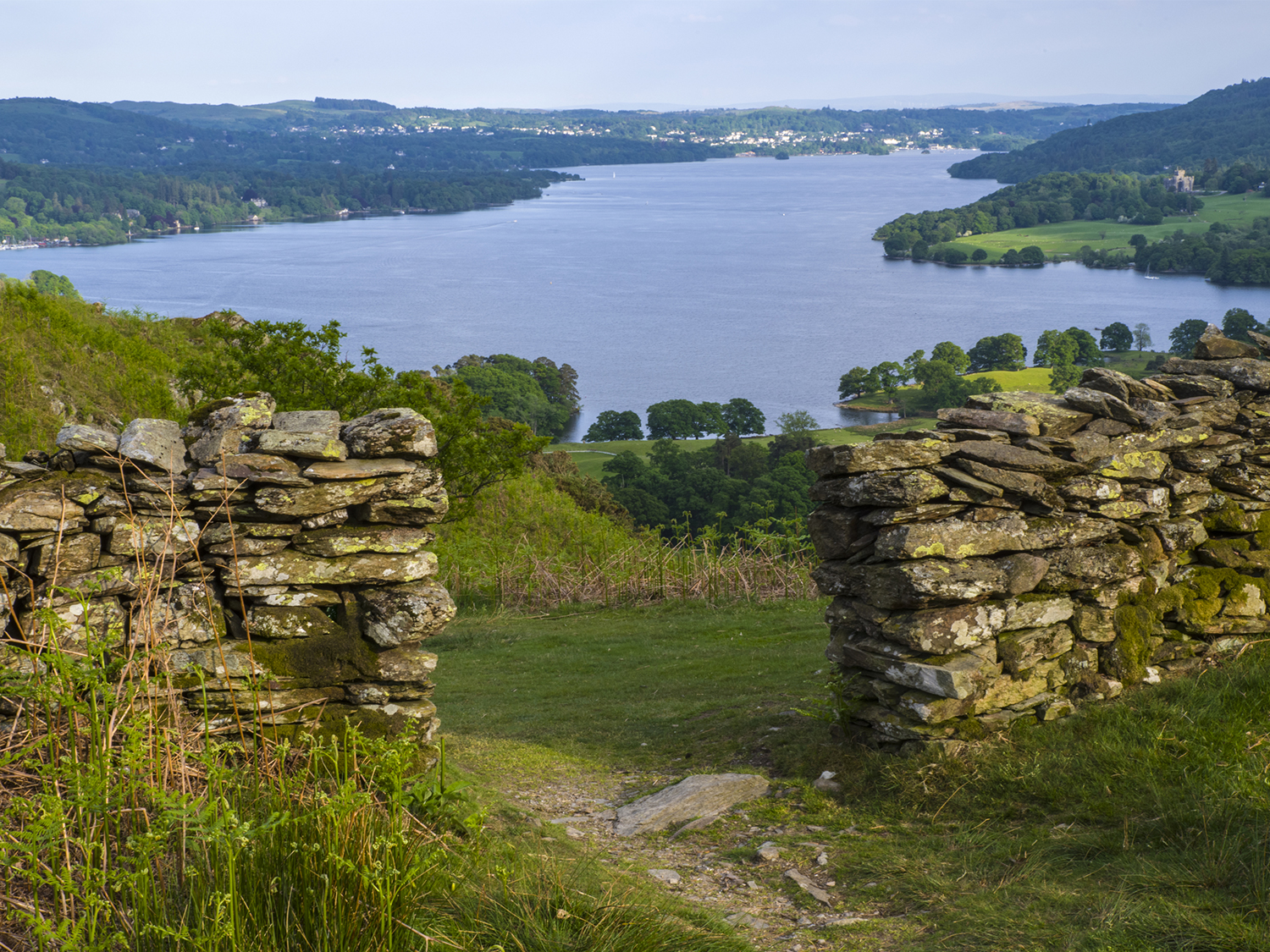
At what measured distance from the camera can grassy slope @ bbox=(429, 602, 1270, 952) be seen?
453 cm

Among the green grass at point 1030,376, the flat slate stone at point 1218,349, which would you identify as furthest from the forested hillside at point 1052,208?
the flat slate stone at point 1218,349

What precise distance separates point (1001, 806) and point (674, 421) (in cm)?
6389

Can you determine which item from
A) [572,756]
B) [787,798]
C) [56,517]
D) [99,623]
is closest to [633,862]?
[787,798]

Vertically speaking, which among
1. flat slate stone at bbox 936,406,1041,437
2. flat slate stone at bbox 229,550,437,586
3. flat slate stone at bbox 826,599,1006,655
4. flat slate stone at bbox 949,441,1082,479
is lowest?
flat slate stone at bbox 826,599,1006,655

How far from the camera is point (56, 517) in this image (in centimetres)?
529

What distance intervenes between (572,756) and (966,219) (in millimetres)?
173642

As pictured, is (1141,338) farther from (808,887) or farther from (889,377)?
(808,887)

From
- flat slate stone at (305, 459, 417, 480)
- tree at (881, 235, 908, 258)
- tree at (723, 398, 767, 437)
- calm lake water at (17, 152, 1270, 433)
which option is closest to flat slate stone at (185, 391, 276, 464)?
flat slate stone at (305, 459, 417, 480)

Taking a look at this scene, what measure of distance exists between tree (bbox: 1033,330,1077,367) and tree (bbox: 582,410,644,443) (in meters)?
34.6

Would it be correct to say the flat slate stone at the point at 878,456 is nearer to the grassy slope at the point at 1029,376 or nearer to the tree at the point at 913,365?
the grassy slope at the point at 1029,376

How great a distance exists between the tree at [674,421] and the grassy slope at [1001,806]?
5973cm

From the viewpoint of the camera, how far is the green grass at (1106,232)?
13525 centimetres

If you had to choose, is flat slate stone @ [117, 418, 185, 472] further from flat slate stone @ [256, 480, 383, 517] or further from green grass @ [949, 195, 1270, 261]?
green grass @ [949, 195, 1270, 261]

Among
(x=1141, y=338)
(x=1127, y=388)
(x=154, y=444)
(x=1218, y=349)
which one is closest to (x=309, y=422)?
(x=154, y=444)
